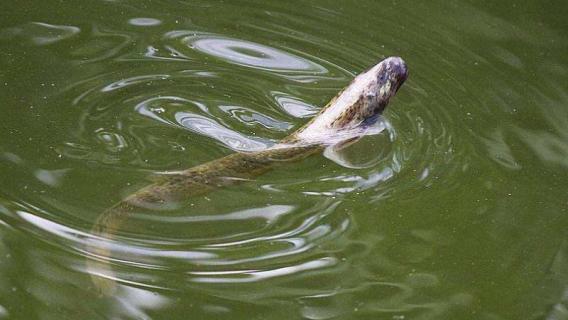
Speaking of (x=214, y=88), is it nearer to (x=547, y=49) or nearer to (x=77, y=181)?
(x=77, y=181)

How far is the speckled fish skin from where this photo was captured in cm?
335

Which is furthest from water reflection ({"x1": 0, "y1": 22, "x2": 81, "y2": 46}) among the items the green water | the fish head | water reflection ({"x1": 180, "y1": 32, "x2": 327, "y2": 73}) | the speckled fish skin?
→ the fish head

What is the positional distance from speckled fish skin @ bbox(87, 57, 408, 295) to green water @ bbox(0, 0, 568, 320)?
41 mm

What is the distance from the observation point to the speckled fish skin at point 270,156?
11.0 ft

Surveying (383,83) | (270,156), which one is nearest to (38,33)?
(270,156)

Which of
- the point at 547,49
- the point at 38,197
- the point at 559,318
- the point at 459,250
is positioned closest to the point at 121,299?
the point at 38,197

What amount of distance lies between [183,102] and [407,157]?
969 millimetres

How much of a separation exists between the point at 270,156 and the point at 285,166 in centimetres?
7

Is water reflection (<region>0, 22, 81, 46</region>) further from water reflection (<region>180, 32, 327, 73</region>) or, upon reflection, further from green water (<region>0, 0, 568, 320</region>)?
water reflection (<region>180, 32, 327, 73</region>)

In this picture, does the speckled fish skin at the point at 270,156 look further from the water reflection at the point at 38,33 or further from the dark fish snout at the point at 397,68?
the water reflection at the point at 38,33

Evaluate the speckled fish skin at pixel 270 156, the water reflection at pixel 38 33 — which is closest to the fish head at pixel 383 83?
the speckled fish skin at pixel 270 156

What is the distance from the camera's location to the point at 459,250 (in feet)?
11.5

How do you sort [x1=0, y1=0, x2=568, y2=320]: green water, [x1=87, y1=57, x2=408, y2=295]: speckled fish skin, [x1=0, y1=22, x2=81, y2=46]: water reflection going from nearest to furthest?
[x1=0, y1=0, x2=568, y2=320]: green water → [x1=87, y1=57, x2=408, y2=295]: speckled fish skin → [x1=0, y1=22, x2=81, y2=46]: water reflection

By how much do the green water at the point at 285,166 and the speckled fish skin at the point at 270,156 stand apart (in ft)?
0.14
